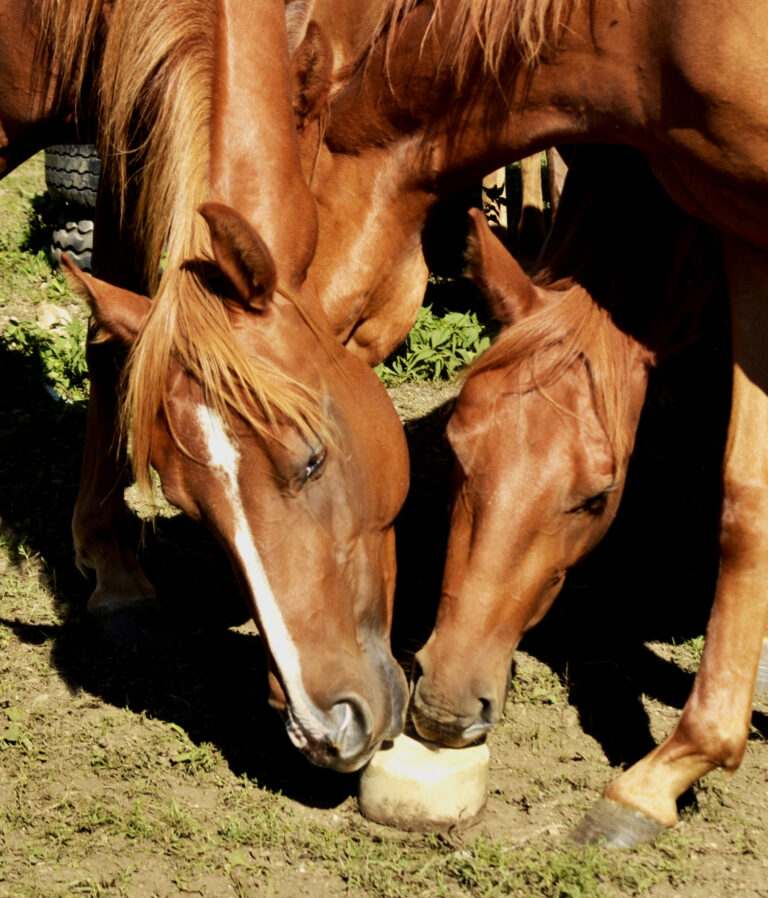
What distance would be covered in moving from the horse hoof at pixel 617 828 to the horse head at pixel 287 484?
0.65 m

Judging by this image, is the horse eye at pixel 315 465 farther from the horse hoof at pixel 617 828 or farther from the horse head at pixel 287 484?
the horse hoof at pixel 617 828

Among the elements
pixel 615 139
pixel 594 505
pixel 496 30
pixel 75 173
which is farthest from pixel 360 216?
pixel 75 173

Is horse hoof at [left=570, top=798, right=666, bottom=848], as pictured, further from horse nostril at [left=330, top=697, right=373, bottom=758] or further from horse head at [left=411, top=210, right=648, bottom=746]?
horse nostril at [left=330, top=697, right=373, bottom=758]

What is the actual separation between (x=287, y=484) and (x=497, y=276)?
3.38 feet

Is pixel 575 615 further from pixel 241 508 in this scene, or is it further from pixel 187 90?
pixel 187 90

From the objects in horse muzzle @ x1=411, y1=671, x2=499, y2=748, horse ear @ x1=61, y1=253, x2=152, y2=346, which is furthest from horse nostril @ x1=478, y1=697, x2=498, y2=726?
horse ear @ x1=61, y1=253, x2=152, y2=346

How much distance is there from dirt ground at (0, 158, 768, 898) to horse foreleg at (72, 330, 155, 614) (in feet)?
0.60

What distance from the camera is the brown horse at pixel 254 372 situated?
2516 millimetres

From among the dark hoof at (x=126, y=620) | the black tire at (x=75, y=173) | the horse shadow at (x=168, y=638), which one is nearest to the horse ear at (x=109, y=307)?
the horse shadow at (x=168, y=638)

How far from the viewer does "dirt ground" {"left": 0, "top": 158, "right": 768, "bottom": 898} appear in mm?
2805

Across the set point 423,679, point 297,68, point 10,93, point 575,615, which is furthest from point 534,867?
point 10,93

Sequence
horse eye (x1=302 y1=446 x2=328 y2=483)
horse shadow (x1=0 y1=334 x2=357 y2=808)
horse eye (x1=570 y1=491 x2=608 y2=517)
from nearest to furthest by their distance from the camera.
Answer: horse eye (x1=302 y1=446 x2=328 y2=483) → horse eye (x1=570 y1=491 x2=608 y2=517) → horse shadow (x1=0 y1=334 x2=357 y2=808)

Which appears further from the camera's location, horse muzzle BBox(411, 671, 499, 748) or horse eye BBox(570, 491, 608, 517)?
horse eye BBox(570, 491, 608, 517)

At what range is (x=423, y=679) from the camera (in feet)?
9.95
